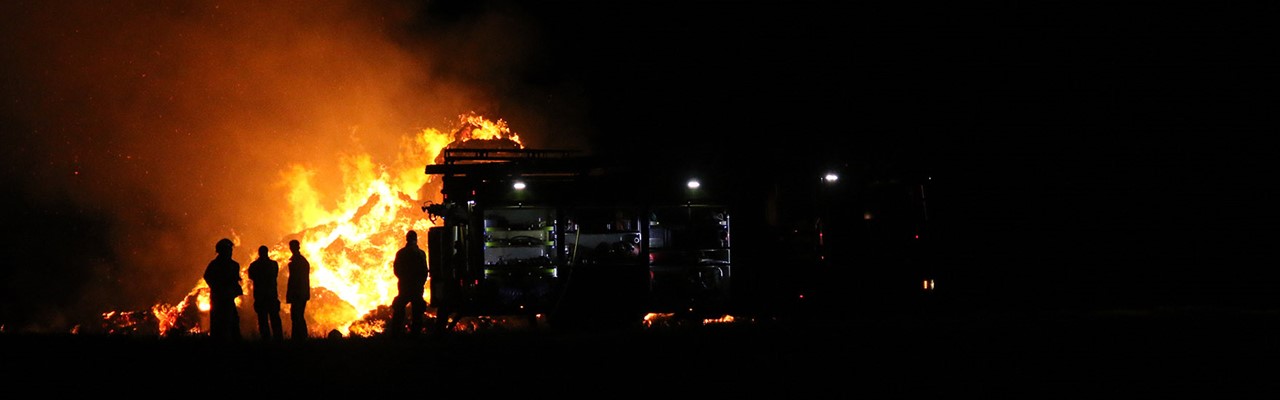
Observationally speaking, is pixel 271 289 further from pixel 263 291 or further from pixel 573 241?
pixel 573 241

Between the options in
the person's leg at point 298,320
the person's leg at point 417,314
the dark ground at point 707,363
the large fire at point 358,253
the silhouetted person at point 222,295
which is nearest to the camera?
the dark ground at point 707,363

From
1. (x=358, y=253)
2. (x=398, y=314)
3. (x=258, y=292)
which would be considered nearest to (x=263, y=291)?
(x=258, y=292)

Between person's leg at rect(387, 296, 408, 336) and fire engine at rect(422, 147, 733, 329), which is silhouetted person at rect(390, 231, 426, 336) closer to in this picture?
person's leg at rect(387, 296, 408, 336)

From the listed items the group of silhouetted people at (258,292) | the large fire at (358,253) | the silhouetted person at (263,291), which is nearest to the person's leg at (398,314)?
the group of silhouetted people at (258,292)

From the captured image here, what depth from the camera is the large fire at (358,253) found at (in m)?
18.0

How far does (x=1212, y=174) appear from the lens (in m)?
15.7

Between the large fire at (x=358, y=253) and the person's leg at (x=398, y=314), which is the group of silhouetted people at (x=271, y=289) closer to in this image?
the person's leg at (x=398, y=314)

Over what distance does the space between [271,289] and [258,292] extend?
0.58 ft

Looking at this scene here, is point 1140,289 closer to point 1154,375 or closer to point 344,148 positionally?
point 1154,375

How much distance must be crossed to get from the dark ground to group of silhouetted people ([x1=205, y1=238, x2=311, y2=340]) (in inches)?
64.7

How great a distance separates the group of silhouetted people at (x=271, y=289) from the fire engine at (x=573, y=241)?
89cm

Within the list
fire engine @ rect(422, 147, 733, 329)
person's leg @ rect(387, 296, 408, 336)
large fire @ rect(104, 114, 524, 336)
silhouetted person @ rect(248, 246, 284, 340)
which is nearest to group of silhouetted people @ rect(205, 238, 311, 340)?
silhouetted person @ rect(248, 246, 284, 340)

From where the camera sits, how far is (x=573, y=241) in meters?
14.8

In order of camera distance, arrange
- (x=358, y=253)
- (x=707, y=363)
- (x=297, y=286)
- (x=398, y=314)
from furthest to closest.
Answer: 1. (x=358, y=253)
2. (x=398, y=314)
3. (x=297, y=286)
4. (x=707, y=363)
